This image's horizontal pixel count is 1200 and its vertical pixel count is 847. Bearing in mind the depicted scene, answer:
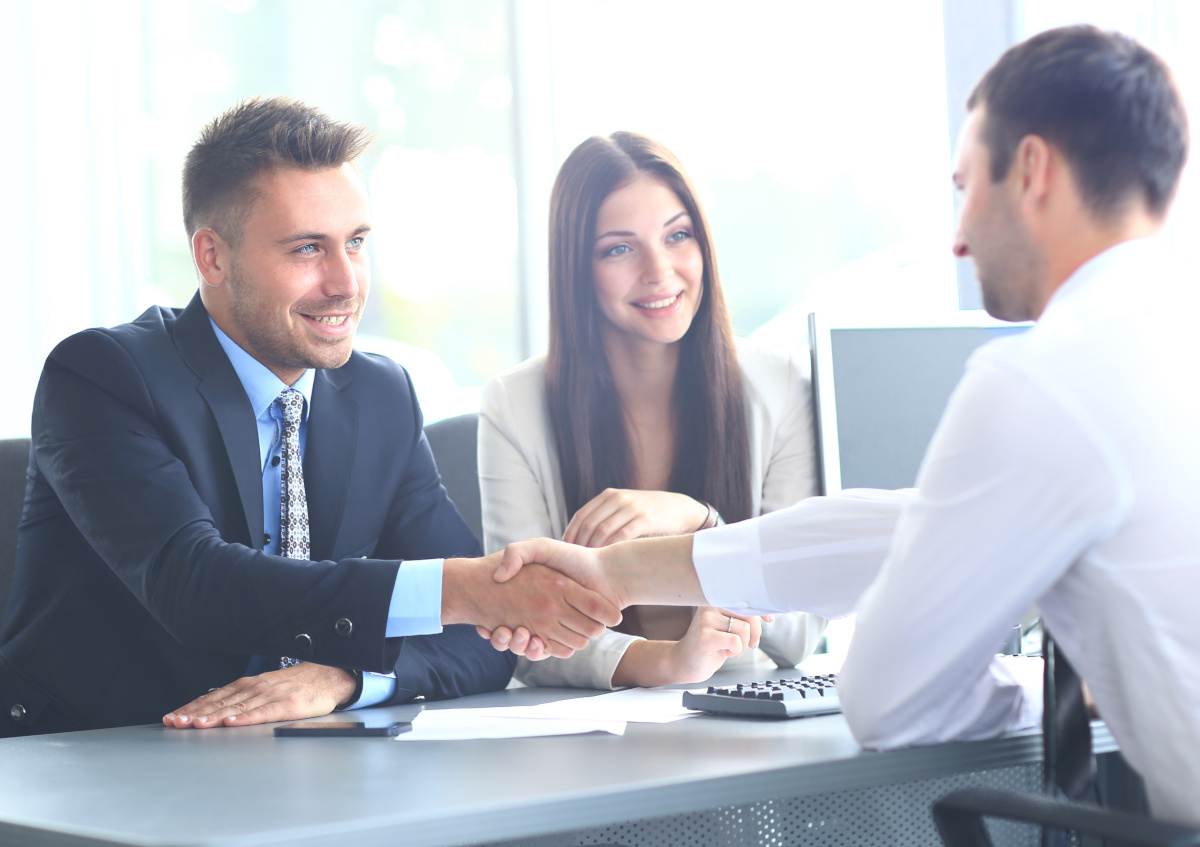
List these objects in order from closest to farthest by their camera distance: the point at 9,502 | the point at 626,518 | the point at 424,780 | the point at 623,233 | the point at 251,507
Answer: the point at 424,780 → the point at 251,507 → the point at 626,518 → the point at 9,502 → the point at 623,233

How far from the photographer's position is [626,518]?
1812 millimetres

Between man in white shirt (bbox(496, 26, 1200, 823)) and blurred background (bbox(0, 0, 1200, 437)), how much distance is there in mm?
2249

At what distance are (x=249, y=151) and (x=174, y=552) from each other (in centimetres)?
73

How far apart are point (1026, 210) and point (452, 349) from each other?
2809 mm

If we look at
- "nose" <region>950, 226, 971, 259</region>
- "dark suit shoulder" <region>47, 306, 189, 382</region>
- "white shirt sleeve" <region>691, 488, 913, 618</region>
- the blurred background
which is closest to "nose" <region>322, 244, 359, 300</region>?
"dark suit shoulder" <region>47, 306, 189, 382</region>

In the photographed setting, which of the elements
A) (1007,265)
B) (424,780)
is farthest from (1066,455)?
(424,780)

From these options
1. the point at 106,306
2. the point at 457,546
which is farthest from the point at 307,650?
the point at 106,306

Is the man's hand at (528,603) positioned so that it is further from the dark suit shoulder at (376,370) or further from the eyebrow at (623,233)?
the eyebrow at (623,233)

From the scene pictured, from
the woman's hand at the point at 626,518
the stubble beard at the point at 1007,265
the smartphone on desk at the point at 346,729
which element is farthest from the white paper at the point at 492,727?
the stubble beard at the point at 1007,265

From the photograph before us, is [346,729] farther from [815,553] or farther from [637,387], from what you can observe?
[637,387]

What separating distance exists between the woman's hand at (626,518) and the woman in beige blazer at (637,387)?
87mm

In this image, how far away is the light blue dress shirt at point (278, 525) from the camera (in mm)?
1537

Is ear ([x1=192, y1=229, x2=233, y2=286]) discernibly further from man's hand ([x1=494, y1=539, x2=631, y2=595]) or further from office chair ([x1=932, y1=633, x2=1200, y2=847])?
office chair ([x1=932, y1=633, x2=1200, y2=847])

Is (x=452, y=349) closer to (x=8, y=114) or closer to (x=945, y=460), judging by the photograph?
(x=8, y=114)
